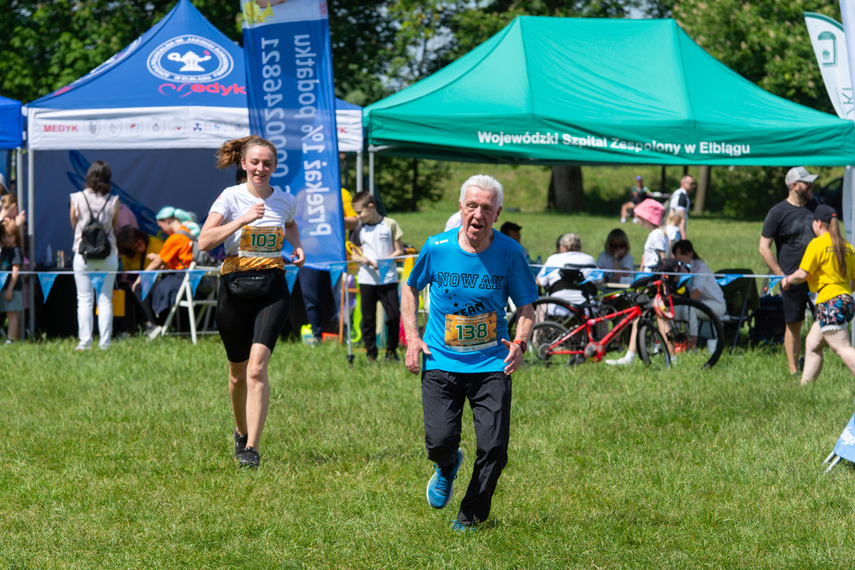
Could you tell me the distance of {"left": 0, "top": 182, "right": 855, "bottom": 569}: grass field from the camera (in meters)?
4.38

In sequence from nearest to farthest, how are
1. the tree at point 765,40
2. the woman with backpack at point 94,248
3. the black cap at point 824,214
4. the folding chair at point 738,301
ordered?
the black cap at point 824,214
the woman with backpack at point 94,248
the folding chair at point 738,301
the tree at point 765,40

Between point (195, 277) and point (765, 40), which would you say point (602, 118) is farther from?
point (765, 40)

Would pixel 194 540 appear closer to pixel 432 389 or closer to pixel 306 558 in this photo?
pixel 306 558

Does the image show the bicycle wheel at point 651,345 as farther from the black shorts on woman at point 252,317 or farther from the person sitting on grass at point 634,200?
the person sitting on grass at point 634,200

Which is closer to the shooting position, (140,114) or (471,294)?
(471,294)

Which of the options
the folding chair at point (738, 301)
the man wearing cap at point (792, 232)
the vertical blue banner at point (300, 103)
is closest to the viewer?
the vertical blue banner at point (300, 103)

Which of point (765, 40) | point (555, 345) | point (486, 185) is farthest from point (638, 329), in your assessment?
point (765, 40)

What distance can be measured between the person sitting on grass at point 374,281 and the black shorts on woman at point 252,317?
11.6 ft

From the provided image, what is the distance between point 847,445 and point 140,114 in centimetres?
754

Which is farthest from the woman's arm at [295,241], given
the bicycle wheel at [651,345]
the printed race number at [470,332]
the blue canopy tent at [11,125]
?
the blue canopy tent at [11,125]

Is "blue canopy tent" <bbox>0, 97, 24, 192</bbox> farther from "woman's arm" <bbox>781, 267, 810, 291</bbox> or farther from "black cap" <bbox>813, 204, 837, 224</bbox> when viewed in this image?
"black cap" <bbox>813, 204, 837, 224</bbox>

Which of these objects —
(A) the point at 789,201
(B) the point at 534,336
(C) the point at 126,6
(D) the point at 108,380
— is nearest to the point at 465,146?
(B) the point at 534,336

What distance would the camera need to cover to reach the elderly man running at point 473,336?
427cm

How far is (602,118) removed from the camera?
943 centimetres
